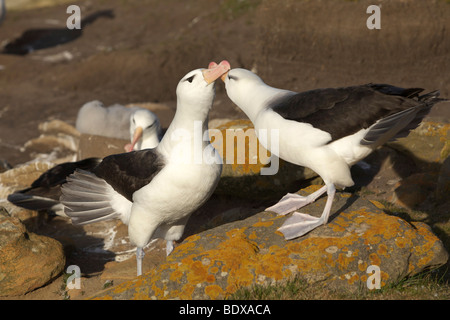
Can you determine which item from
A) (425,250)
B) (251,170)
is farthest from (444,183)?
(251,170)

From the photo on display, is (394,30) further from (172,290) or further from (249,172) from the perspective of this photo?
(172,290)

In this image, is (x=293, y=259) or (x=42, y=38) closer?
(x=293, y=259)

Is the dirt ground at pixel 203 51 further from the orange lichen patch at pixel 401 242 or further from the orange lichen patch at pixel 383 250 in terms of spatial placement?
the orange lichen patch at pixel 401 242

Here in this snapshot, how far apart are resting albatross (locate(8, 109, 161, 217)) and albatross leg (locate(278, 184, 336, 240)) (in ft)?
9.89

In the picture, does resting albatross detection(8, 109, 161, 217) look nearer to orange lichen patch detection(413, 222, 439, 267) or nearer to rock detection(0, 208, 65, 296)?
rock detection(0, 208, 65, 296)

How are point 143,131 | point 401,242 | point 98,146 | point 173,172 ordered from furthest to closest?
point 98,146
point 143,131
point 173,172
point 401,242

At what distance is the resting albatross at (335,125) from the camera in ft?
16.1

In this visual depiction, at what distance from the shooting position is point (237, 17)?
15.1m

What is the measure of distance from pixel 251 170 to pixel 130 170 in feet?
6.84

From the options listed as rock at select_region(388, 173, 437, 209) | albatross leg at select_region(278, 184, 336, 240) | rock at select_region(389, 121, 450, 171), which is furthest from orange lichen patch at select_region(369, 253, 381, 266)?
rock at select_region(389, 121, 450, 171)

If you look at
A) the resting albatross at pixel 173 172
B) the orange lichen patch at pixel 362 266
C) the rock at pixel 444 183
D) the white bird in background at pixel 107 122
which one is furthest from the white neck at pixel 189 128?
the white bird in background at pixel 107 122

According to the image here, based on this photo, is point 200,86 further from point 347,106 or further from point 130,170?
point 347,106

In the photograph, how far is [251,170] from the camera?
22.7ft

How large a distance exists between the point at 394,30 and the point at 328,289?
250 inches
